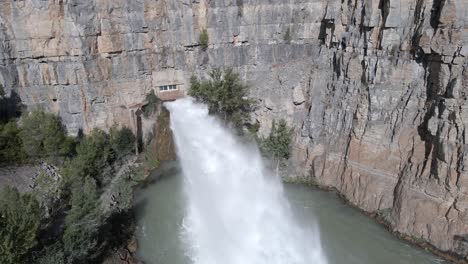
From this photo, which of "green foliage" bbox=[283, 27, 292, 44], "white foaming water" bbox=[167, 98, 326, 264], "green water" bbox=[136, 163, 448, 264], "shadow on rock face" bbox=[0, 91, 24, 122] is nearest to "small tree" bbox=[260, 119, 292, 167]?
"white foaming water" bbox=[167, 98, 326, 264]

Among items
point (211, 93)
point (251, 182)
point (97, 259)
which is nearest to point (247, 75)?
point (211, 93)

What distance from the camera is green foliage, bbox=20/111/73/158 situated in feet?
64.5

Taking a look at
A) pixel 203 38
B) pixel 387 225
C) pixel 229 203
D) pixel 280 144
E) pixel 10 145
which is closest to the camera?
pixel 387 225

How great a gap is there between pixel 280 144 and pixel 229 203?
220 inches

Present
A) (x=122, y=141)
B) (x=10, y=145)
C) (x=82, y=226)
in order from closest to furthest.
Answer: (x=82, y=226) → (x=10, y=145) → (x=122, y=141)

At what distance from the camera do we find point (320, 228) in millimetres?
18672

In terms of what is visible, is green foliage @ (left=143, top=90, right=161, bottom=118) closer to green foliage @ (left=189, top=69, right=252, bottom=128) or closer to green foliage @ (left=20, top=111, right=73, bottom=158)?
green foliage @ (left=189, top=69, right=252, bottom=128)

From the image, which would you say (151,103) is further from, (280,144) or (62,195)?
(62,195)

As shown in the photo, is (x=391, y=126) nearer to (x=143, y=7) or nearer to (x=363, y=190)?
(x=363, y=190)

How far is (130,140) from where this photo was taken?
2409 centimetres

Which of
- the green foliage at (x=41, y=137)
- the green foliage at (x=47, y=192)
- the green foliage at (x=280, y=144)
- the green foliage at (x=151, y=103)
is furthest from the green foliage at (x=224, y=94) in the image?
the green foliage at (x=47, y=192)

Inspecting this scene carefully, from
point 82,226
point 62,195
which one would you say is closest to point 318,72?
point 62,195

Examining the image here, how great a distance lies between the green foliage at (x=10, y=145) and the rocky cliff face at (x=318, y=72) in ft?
10.9

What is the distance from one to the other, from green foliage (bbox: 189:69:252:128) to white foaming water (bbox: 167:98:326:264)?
74 cm
